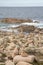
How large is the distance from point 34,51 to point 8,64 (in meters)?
2.42

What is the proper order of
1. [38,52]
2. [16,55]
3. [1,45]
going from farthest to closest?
[1,45]
[38,52]
[16,55]

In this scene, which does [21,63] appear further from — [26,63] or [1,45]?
[1,45]

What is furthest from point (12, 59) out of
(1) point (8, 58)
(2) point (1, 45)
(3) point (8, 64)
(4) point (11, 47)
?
(2) point (1, 45)

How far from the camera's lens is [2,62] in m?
Answer: 9.80

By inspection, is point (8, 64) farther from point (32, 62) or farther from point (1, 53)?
point (1, 53)

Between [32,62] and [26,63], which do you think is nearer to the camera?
[26,63]

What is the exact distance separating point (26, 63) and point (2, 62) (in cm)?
126

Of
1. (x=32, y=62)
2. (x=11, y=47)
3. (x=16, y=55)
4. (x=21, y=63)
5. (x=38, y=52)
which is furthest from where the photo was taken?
(x=11, y=47)

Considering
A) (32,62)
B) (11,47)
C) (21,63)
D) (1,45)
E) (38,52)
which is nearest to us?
(21,63)

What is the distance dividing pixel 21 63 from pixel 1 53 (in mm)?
2109

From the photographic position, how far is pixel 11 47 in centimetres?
1188

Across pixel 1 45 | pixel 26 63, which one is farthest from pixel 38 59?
pixel 1 45

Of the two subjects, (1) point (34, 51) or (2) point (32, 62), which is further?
(1) point (34, 51)

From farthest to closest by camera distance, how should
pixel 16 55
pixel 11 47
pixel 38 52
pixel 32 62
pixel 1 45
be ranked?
pixel 1 45 < pixel 11 47 < pixel 38 52 < pixel 16 55 < pixel 32 62
